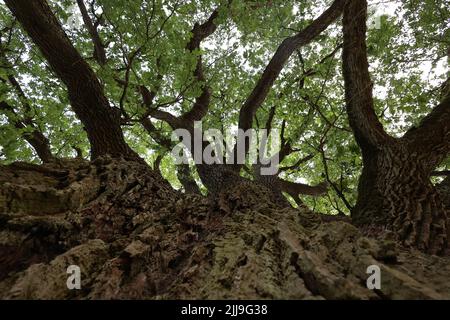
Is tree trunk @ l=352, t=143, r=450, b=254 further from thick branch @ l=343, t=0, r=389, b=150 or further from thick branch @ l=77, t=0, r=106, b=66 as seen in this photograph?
thick branch @ l=77, t=0, r=106, b=66

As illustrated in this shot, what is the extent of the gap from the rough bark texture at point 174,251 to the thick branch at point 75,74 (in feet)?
4.36

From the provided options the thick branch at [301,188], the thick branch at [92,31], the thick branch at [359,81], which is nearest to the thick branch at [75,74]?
the thick branch at [92,31]

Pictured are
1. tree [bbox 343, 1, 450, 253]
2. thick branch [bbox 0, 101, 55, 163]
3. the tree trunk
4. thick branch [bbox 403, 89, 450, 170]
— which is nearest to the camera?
the tree trunk

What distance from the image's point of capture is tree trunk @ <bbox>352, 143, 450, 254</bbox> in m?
2.72

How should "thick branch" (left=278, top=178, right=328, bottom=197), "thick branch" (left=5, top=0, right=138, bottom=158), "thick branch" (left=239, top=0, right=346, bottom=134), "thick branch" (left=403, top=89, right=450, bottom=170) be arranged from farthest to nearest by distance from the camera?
"thick branch" (left=278, top=178, right=328, bottom=197)
"thick branch" (left=239, top=0, right=346, bottom=134)
"thick branch" (left=5, top=0, right=138, bottom=158)
"thick branch" (left=403, top=89, right=450, bottom=170)

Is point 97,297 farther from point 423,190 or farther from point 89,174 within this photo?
point 423,190

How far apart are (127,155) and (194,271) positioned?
3277 mm

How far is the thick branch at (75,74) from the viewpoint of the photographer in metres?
4.10

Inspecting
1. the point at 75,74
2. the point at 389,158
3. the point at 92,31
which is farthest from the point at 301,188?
the point at 92,31

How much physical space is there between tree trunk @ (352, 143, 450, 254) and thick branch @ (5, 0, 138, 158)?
3504mm

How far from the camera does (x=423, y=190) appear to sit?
11.3 ft

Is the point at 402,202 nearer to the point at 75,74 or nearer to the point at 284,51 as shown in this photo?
the point at 284,51

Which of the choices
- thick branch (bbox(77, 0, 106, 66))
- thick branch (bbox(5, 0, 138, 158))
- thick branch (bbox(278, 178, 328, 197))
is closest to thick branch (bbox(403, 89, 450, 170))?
thick branch (bbox(278, 178, 328, 197))

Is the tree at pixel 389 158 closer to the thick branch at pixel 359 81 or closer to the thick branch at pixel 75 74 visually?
the thick branch at pixel 359 81
